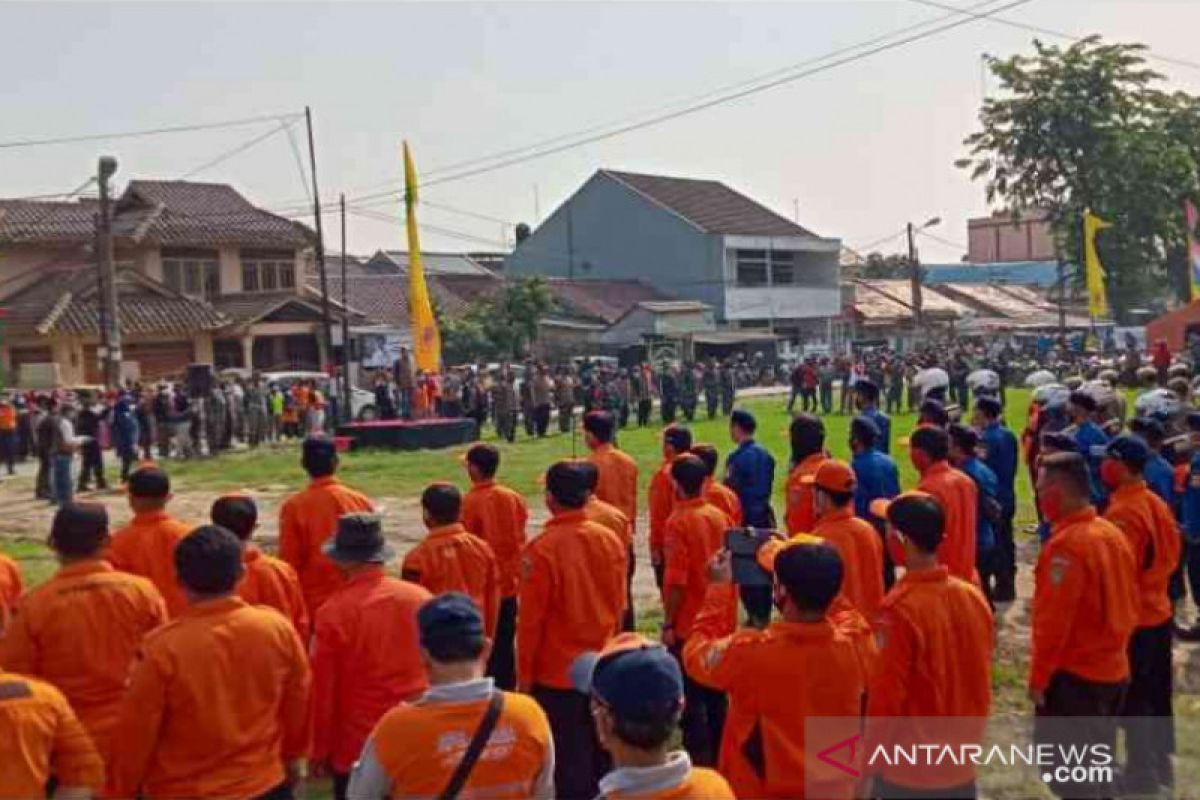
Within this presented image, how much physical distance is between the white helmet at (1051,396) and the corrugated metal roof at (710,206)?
3920 centimetres

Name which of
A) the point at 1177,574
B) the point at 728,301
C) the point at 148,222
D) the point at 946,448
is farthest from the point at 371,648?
the point at 728,301

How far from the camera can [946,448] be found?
7.84m

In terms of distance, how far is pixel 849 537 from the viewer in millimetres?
5816

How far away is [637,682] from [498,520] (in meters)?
4.77

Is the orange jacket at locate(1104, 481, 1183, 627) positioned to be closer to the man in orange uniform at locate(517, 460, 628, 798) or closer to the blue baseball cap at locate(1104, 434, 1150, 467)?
the blue baseball cap at locate(1104, 434, 1150, 467)

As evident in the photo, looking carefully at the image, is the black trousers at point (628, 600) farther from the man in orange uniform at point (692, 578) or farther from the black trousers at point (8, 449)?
the black trousers at point (8, 449)

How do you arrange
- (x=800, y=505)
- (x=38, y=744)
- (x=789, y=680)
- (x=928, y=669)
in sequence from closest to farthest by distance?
(x=38, y=744) < (x=789, y=680) < (x=928, y=669) < (x=800, y=505)

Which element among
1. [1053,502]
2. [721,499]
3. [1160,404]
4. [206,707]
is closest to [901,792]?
[1053,502]

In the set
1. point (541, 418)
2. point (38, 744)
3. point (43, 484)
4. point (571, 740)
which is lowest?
point (571, 740)

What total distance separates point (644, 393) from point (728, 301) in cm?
2154

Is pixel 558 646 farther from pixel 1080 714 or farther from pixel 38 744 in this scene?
pixel 38 744

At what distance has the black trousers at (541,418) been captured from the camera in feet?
91.4

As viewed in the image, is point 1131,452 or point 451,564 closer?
point 451,564

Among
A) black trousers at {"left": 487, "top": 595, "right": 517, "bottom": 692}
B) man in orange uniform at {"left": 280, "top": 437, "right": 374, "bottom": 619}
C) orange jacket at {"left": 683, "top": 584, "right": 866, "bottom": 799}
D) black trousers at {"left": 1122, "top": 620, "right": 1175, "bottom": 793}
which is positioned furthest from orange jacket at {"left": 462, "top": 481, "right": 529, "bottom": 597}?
orange jacket at {"left": 683, "top": 584, "right": 866, "bottom": 799}
